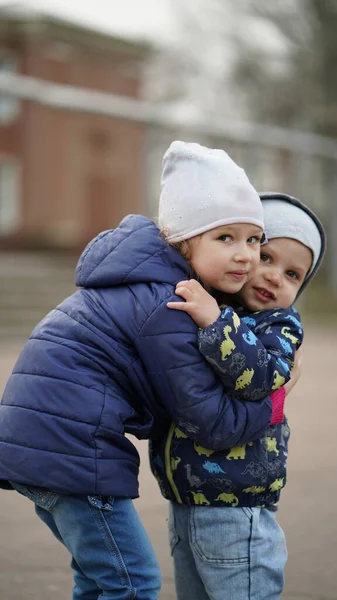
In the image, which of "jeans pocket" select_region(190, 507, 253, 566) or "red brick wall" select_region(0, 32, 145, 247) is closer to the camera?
"jeans pocket" select_region(190, 507, 253, 566)

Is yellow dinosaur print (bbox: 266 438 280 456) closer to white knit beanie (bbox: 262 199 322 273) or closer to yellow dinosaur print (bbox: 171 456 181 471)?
yellow dinosaur print (bbox: 171 456 181 471)

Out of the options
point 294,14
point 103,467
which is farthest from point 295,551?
point 294,14

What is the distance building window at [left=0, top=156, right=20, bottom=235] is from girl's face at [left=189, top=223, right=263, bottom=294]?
27347 millimetres

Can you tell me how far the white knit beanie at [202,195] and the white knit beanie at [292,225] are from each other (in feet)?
0.43

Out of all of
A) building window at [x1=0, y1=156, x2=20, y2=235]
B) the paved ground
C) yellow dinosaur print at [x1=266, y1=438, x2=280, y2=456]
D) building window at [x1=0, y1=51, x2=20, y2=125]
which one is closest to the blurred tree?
building window at [x1=0, y1=51, x2=20, y2=125]

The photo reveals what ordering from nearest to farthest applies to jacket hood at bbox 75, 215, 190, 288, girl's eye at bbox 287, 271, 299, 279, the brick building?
jacket hood at bbox 75, 215, 190, 288 → girl's eye at bbox 287, 271, 299, 279 → the brick building

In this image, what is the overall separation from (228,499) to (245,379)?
1.13 feet

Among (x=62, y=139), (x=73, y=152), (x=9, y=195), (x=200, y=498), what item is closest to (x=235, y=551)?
(x=200, y=498)

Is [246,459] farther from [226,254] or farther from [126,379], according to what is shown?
[226,254]

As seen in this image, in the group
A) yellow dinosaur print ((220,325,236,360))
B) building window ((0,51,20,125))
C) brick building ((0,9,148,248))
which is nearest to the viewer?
yellow dinosaur print ((220,325,236,360))

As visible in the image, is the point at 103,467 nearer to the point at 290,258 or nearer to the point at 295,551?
the point at 290,258

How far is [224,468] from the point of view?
2.49 m

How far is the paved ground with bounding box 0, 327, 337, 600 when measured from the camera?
141 inches

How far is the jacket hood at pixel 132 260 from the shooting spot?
8.00 feet
